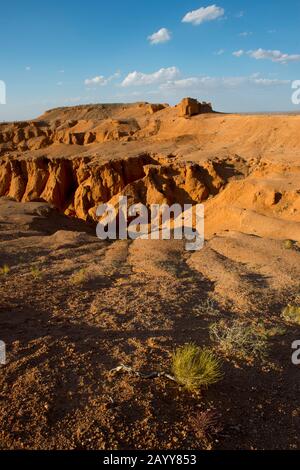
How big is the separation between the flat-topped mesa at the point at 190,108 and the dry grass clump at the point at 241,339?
34198 mm

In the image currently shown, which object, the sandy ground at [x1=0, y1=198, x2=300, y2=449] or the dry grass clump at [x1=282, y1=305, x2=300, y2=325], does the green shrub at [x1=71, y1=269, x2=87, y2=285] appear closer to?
the sandy ground at [x1=0, y1=198, x2=300, y2=449]

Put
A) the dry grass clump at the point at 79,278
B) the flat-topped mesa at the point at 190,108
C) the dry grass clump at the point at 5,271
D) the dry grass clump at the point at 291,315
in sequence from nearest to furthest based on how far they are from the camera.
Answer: the dry grass clump at the point at 291,315, the dry grass clump at the point at 79,278, the dry grass clump at the point at 5,271, the flat-topped mesa at the point at 190,108

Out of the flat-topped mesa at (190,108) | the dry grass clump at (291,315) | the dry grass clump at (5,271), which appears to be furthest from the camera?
the flat-topped mesa at (190,108)

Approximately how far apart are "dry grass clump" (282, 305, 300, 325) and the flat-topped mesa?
33.4m

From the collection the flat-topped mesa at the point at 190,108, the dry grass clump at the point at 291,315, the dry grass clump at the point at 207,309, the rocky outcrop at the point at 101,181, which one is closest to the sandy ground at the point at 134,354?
the dry grass clump at the point at 207,309

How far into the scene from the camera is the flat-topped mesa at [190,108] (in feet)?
123

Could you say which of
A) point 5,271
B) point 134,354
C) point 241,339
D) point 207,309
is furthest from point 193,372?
point 5,271

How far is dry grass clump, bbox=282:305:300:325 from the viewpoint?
572cm

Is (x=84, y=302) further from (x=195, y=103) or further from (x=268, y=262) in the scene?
(x=195, y=103)

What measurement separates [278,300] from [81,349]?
138 inches

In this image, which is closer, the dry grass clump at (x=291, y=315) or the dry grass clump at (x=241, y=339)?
the dry grass clump at (x=241, y=339)

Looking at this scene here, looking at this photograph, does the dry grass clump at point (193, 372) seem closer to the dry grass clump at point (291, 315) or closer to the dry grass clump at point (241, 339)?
the dry grass clump at point (241, 339)

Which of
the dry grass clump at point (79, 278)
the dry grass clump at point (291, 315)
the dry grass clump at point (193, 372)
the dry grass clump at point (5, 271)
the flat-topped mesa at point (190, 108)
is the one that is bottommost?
the dry grass clump at point (291, 315)

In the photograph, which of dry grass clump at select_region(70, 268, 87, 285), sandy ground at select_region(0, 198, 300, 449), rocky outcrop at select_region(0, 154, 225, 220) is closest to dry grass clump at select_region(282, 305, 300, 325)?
sandy ground at select_region(0, 198, 300, 449)
